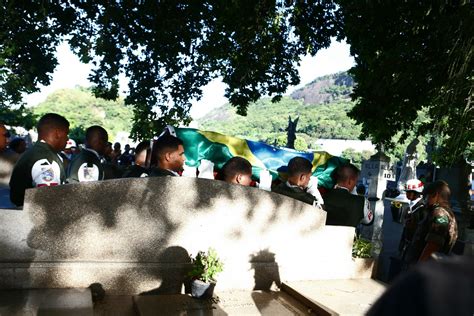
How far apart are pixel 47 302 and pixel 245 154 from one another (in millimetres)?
4378

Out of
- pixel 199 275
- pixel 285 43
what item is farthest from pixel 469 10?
pixel 285 43

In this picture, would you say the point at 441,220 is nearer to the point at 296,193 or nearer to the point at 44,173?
the point at 296,193

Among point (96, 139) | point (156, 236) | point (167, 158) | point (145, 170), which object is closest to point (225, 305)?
point (156, 236)

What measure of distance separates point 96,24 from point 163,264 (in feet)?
41.6

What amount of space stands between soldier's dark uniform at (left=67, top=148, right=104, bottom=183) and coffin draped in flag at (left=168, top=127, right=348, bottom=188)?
1557 mm

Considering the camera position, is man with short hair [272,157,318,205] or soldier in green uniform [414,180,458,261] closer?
soldier in green uniform [414,180,458,261]

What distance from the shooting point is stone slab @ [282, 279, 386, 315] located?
4609 mm

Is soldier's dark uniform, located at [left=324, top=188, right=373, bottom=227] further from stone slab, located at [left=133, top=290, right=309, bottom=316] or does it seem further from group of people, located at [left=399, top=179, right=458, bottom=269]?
stone slab, located at [left=133, top=290, right=309, bottom=316]

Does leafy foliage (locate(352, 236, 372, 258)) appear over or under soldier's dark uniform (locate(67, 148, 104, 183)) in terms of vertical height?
under

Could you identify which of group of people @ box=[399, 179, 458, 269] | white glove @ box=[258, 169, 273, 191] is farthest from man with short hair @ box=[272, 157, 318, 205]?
group of people @ box=[399, 179, 458, 269]

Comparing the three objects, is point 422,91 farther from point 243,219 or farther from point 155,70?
point 155,70

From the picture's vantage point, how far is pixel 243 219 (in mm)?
5211

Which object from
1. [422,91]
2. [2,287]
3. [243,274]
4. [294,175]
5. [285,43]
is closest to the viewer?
[2,287]

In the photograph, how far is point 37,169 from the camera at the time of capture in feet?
13.8
